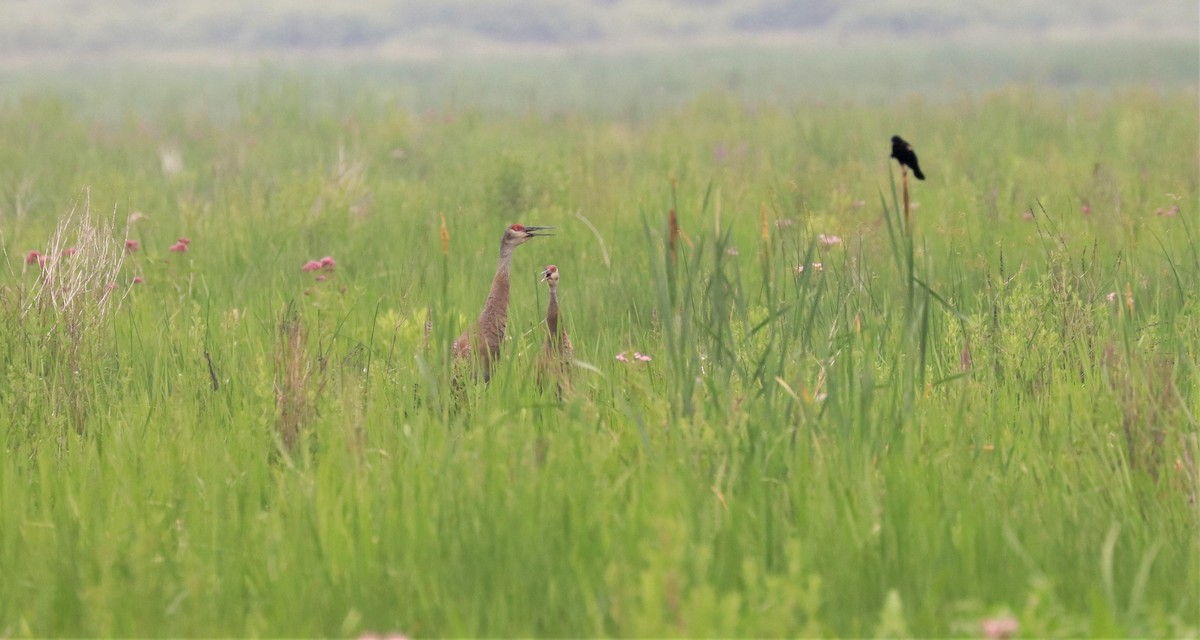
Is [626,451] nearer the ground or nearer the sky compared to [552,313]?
nearer the ground

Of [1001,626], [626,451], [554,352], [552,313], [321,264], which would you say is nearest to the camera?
[1001,626]

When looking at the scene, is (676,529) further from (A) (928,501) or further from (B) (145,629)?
(B) (145,629)

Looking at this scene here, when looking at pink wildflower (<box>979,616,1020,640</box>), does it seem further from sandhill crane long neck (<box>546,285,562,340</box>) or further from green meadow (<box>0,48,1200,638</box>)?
sandhill crane long neck (<box>546,285,562,340</box>)

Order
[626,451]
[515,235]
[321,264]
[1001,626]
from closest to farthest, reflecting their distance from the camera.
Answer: [1001,626] → [626,451] → [515,235] → [321,264]

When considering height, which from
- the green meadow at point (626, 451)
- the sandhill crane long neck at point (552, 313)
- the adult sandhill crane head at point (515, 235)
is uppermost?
the adult sandhill crane head at point (515, 235)

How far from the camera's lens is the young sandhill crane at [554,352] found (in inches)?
163

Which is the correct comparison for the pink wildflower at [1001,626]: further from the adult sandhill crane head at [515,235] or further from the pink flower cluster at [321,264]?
the pink flower cluster at [321,264]

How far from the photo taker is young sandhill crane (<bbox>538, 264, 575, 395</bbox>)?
163 inches

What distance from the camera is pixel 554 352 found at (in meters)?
4.22

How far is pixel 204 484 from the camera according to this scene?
342cm

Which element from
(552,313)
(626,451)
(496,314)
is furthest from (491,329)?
(626,451)

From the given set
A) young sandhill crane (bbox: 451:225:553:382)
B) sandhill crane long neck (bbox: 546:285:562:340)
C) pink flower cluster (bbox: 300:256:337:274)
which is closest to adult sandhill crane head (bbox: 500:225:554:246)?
young sandhill crane (bbox: 451:225:553:382)

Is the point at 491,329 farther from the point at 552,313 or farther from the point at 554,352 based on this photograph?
the point at 554,352

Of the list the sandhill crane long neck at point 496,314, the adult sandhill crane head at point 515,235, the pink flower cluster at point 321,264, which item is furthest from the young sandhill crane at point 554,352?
the pink flower cluster at point 321,264
